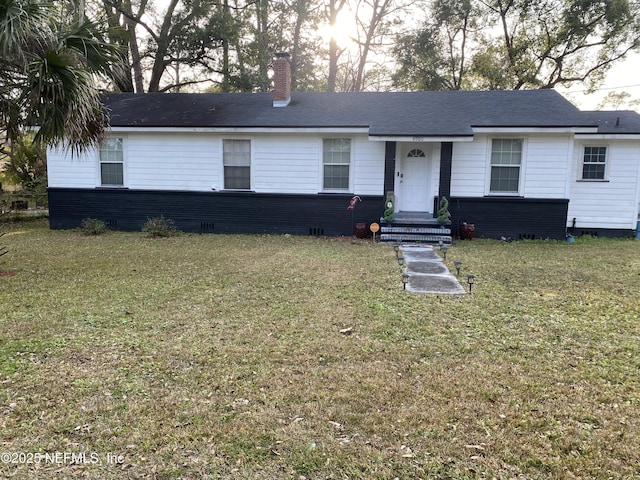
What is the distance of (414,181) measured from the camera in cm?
1238

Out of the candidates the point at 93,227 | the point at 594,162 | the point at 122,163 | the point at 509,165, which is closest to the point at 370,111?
the point at 509,165

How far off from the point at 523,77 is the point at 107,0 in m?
21.1

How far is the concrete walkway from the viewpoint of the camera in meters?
6.44

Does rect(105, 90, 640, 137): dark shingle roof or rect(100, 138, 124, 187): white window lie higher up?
rect(105, 90, 640, 137): dark shingle roof

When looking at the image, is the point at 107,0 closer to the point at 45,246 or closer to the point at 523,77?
the point at 45,246

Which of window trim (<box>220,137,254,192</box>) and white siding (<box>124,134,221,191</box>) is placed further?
white siding (<box>124,134,221,191</box>)

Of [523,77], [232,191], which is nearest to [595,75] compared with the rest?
[523,77]

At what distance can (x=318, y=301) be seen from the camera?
577 cm

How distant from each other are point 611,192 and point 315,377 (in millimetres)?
12437

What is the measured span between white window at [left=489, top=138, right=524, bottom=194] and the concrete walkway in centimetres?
355

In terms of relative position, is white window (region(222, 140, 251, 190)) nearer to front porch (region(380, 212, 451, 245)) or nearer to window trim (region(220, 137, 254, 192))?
window trim (region(220, 137, 254, 192))

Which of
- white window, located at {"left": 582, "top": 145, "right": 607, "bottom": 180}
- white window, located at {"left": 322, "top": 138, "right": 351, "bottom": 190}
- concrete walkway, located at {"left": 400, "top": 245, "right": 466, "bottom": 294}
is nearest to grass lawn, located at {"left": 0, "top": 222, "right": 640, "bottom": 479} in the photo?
concrete walkway, located at {"left": 400, "top": 245, "right": 466, "bottom": 294}

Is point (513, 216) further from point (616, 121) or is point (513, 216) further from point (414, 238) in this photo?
point (616, 121)

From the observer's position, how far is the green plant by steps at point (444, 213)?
36.6ft
